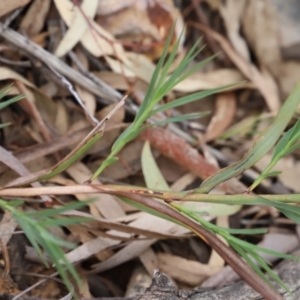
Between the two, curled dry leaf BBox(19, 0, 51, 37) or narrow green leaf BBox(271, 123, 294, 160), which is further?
curled dry leaf BBox(19, 0, 51, 37)

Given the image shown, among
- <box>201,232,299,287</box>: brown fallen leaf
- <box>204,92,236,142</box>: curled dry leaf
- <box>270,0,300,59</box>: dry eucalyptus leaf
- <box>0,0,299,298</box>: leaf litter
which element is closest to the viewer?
<box>0,0,299,298</box>: leaf litter

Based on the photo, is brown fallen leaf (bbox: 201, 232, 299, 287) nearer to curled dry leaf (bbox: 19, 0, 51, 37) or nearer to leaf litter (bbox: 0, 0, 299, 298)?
leaf litter (bbox: 0, 0, 299, 298)

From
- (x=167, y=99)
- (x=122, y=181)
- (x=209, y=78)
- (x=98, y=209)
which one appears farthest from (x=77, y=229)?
(x=209, y=78)

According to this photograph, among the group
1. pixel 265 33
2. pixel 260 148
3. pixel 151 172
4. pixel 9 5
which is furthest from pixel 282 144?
pixel 265 33

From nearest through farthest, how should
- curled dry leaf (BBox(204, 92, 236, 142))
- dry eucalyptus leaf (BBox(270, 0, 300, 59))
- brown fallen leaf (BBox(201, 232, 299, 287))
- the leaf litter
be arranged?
1. the leaf litter
2. brown fallen leaf (BBox(201, 232, 299, 287))
3. curled dry leaf (BBox(204, 92, 236, 142))
4. dry eucalyptus leaf (BBox(270, 0, 300, 59))

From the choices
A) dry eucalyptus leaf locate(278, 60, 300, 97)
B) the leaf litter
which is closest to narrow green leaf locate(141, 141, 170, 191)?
the leaf litter

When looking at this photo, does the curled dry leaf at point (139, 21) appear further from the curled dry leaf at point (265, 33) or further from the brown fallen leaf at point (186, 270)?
the brown fallen leaf at point (186, 270)

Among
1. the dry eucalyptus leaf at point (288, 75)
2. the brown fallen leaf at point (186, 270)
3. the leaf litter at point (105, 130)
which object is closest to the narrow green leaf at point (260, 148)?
the leaf litter at point (105, 130)

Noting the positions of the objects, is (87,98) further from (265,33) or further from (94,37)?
(265,33)
